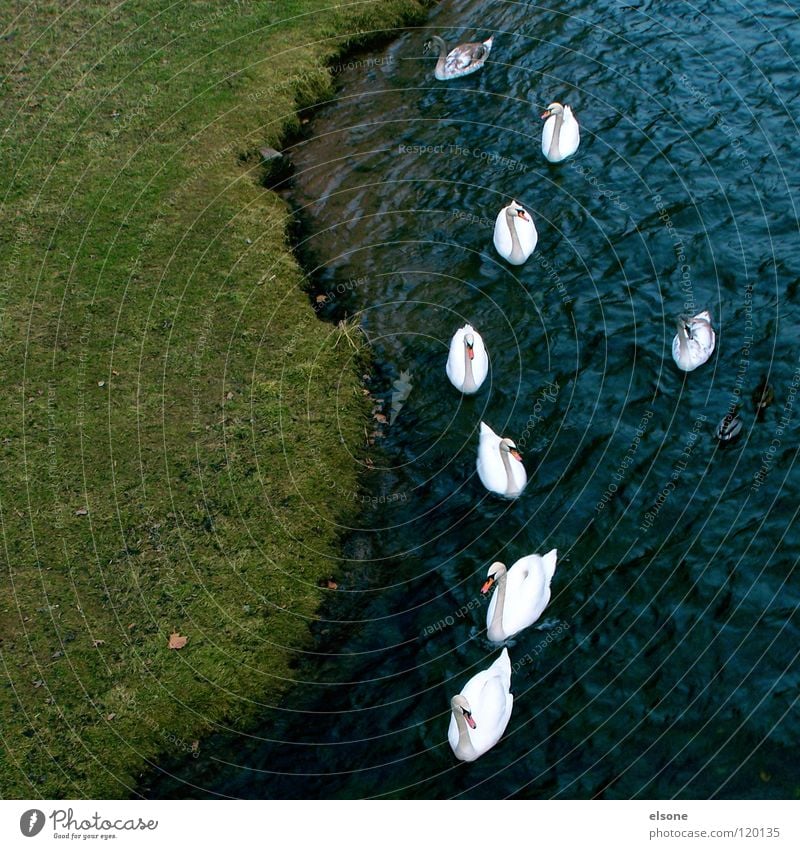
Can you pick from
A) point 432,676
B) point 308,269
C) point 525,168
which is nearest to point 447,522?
point 432,676

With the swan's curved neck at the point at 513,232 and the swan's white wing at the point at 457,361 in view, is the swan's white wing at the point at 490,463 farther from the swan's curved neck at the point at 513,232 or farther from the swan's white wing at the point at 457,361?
the swan's curved neck at the point at 513,232

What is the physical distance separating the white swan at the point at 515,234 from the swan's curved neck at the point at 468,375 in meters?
2.72

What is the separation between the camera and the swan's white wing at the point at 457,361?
15.3m

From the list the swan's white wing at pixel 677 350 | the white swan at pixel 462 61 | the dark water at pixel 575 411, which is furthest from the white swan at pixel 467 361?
the white swan at pixel 462 61

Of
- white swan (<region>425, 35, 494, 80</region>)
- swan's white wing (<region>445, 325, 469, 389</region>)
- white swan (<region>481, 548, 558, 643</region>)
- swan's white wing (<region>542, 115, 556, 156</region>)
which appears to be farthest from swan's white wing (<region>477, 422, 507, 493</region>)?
white swan (<region>425, 35, 494, 80</region>)

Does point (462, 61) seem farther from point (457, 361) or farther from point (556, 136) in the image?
point (457, 361)

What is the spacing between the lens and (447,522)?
14172 mm

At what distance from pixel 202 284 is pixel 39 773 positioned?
9.02 m

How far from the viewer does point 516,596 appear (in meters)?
12.4

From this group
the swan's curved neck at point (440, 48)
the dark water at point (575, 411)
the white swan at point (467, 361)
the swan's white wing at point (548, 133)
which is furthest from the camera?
the swan's curved neck at point (440, 48)

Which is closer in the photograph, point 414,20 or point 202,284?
point 202,284

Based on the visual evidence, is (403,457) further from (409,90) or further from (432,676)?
(409,90)

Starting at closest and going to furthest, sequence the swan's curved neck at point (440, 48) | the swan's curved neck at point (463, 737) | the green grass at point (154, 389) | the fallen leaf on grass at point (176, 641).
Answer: the swan's curved neck at point (463, 737), the green grass at point (154, 389), the fallen leaf on grass at point (176, 641), the swan's curved neck at point (440, 48)
